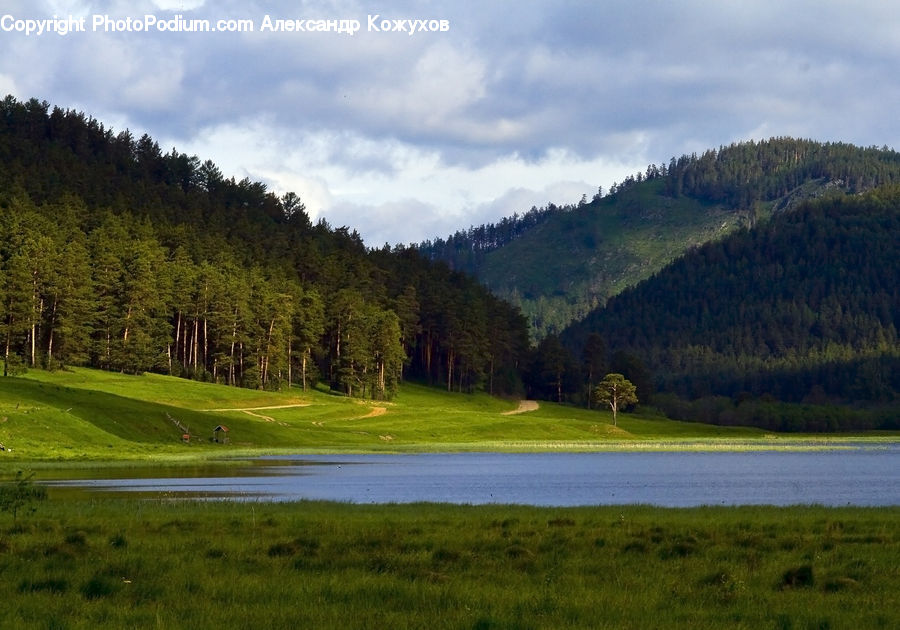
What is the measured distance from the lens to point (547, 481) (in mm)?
64312

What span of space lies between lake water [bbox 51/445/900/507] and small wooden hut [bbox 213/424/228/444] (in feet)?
30.6

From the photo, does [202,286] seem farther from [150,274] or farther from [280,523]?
[280,523]

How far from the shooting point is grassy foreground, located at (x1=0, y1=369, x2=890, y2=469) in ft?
270

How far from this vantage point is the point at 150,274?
6009 inches

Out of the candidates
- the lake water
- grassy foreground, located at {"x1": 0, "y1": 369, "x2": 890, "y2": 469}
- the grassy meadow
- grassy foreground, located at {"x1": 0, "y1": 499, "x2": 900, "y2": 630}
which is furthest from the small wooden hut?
grassy foreground, located at {"x1": 0, "y1": 499, "x2": 900, "y2": 630}

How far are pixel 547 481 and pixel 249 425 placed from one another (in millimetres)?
50790

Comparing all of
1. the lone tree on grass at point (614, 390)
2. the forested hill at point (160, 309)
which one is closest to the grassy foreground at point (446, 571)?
the forested hill at point (160, 309)

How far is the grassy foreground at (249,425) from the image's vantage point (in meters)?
82.2

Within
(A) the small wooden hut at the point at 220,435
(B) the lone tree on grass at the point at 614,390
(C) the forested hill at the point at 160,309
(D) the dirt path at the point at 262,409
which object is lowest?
(A) the small wooden hut at the point at 220,435

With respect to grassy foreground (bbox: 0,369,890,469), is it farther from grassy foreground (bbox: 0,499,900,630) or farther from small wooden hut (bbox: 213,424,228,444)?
grassy foreground (bbox: 0,499,900,630)

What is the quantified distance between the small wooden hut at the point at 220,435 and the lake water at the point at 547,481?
931 cm

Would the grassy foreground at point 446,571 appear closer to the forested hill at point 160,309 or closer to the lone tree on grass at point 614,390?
the forested hill at point 160,309

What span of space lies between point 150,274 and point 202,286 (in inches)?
393

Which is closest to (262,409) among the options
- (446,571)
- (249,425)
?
(249,425)
